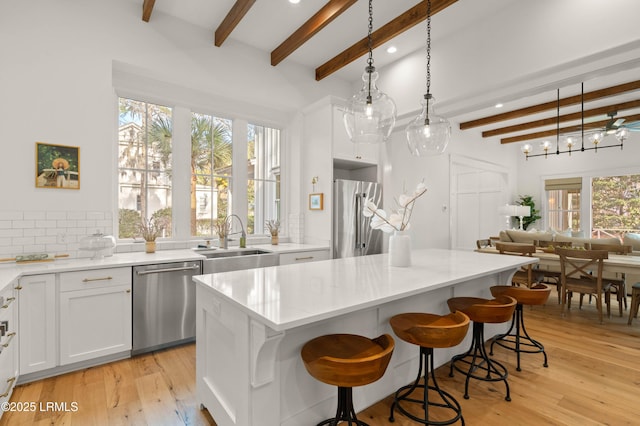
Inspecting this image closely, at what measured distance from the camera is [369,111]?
2242 mm

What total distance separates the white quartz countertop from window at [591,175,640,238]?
6.89 metres

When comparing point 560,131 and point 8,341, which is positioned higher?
point 560,131

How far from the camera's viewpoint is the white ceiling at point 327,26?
10.6 ft

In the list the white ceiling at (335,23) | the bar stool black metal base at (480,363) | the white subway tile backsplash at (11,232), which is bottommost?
the bar stool black metal base at (480,363)

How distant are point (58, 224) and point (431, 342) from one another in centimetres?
328

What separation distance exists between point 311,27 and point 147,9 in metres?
1.68

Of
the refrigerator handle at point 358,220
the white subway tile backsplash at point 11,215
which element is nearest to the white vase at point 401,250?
the refrigerator handle at point 358,220

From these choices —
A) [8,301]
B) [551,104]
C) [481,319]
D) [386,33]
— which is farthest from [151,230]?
[551,104]

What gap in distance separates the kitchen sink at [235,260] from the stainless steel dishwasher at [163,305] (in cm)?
13

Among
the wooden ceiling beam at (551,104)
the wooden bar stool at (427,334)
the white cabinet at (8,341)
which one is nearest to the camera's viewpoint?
the wooden bar stool at (427,334)

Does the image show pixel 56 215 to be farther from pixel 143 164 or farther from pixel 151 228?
pixel 143 164

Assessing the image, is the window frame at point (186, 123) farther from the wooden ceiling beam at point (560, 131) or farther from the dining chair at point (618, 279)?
the wooden ceiling beam at point (560, 131)

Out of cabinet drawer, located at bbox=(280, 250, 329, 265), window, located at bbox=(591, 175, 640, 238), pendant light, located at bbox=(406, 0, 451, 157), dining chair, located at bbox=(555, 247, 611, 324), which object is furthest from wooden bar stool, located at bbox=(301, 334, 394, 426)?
window, located at bbox=(591, 175, 640, 238)

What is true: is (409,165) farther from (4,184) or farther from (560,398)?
(4,184)
